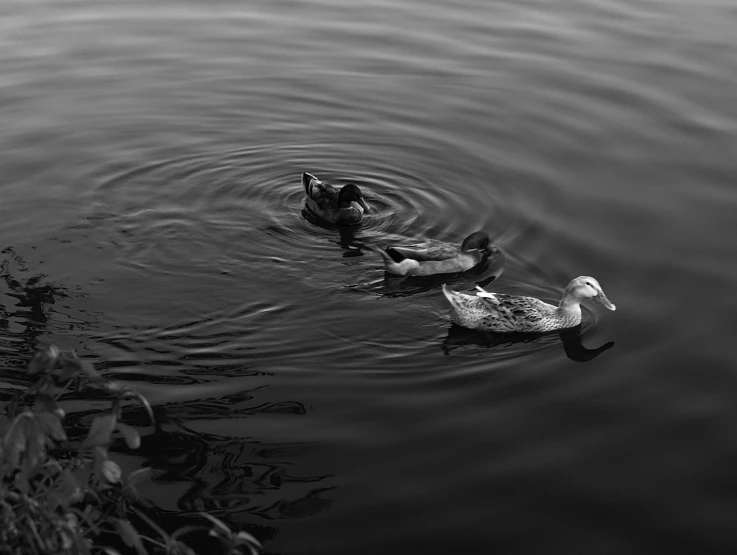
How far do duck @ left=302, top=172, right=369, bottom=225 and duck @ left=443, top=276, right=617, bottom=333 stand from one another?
8.01 feet

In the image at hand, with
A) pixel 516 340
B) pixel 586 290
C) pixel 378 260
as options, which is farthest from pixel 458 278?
pixel 586 290

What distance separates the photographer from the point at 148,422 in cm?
839

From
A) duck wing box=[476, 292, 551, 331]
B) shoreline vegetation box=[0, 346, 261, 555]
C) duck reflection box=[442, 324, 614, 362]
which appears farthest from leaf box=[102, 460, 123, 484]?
duck wing box=[476, 292, 551, 331]

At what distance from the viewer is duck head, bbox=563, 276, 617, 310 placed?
10.4m

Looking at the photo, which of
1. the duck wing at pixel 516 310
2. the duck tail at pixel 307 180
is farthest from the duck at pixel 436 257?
the duck tail at pixel 307 180

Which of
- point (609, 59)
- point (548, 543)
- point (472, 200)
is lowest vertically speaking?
point (548, 543)

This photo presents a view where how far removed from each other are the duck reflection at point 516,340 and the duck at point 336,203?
2.58 metres

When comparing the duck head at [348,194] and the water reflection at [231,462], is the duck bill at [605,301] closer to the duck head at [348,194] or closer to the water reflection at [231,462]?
the duck head at [348,194]

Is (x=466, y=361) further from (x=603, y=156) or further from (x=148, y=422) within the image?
(x=603, y=156)

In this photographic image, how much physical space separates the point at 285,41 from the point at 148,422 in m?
11.6

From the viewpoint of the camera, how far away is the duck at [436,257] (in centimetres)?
1130

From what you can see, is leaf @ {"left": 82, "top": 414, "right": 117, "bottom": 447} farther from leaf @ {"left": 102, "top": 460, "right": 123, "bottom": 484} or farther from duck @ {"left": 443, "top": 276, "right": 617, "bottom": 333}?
duck @ {"left": 443, "top": 276, "right": 617, "bottom": 333}

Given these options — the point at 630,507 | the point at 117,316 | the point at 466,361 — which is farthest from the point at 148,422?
the point at 630,507

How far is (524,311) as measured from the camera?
10336 mm
